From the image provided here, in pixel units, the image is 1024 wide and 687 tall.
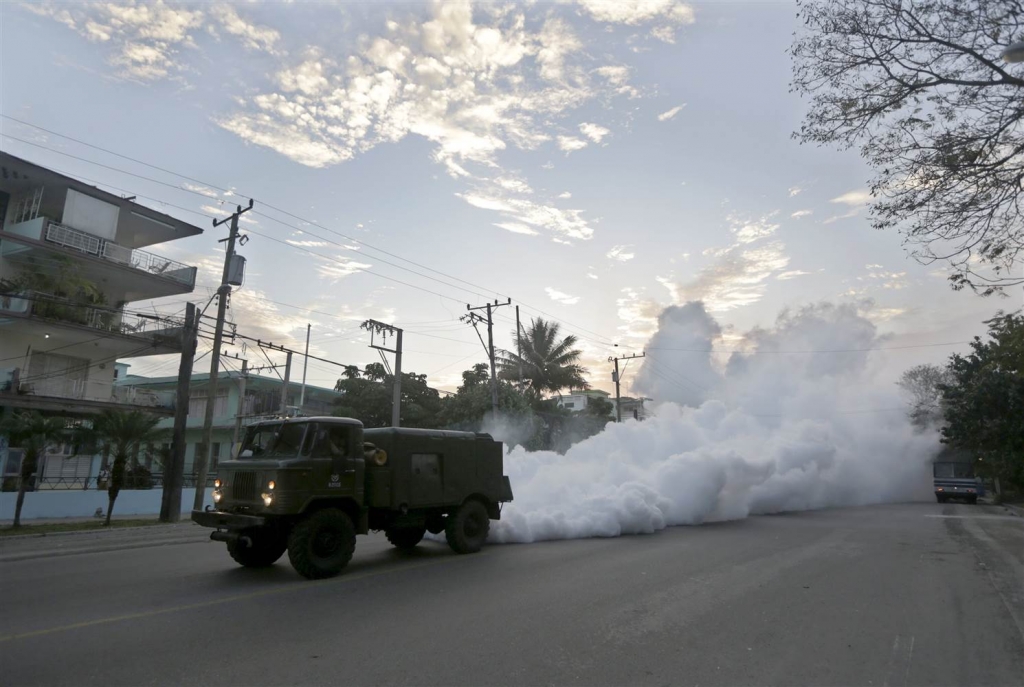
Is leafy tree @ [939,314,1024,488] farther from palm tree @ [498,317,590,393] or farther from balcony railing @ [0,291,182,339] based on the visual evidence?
balcony railing @ [0,291,182,339]

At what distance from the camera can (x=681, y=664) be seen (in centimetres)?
545

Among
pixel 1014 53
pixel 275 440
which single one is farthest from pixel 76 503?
pixel 1014 53

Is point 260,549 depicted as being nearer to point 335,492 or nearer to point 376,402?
point 335,492

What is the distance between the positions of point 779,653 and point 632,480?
13332 mm

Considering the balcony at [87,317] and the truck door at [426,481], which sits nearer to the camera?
the truck door at [426,481]

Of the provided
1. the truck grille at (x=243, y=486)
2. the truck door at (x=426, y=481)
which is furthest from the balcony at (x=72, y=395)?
the truck door at (x=426, y=481)

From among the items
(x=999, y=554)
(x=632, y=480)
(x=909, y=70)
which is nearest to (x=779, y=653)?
(x=909, y=70)

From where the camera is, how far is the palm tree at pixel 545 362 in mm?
40938

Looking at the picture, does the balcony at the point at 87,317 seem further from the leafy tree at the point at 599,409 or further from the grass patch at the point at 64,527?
the leafy tree at the point at 599,409

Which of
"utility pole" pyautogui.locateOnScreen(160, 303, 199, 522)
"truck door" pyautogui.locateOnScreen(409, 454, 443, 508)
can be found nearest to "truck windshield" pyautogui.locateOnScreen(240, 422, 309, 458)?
"truck door" pyautogui.locateOnScreen(409, 454, 443, 508)

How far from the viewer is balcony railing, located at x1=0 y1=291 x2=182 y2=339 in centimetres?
2333

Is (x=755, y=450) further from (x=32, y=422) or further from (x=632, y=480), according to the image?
(x=32, y=422)

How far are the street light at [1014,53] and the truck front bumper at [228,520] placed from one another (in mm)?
11778

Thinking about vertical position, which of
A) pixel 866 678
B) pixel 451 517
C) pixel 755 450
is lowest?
pixel 866 678
